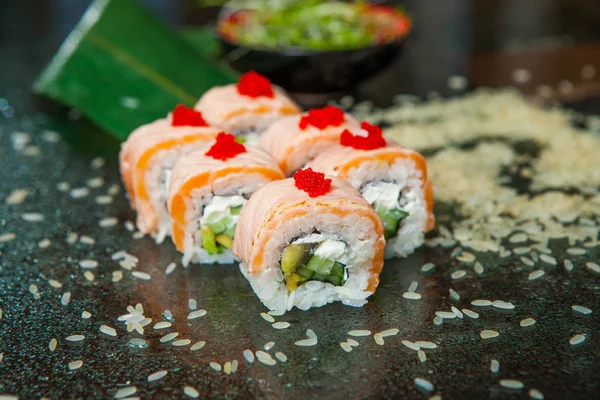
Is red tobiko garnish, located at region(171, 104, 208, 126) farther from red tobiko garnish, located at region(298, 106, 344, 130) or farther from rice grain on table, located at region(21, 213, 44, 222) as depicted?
rice grain on table, located at region(21, 213, 44, 222)

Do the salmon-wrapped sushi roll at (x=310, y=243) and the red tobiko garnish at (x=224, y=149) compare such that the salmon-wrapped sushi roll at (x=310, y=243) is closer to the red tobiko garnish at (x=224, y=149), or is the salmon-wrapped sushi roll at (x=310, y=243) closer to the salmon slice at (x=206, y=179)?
the salmon slice at (x=206, y=179)

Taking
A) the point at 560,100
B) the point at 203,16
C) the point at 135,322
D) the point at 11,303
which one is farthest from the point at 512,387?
the point at 203,16

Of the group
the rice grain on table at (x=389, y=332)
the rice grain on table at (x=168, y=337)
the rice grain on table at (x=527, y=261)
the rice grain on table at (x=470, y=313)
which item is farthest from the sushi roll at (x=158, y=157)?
the rice grain on table at (x=527, y=261)

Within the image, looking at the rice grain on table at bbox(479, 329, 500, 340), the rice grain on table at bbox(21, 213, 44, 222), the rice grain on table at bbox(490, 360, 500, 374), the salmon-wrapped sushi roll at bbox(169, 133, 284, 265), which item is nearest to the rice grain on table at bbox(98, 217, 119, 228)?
the rice grain on table at bbox(21, 213, 44, 222)

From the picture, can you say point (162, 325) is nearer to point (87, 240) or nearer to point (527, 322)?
point (87, 240)

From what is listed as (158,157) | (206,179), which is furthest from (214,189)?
(158,157)

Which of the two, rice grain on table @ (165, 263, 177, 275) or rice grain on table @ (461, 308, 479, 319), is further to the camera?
rice grain on table @ (165, 263, 177, 275)

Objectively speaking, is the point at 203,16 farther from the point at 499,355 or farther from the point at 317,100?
the point at 499,355
